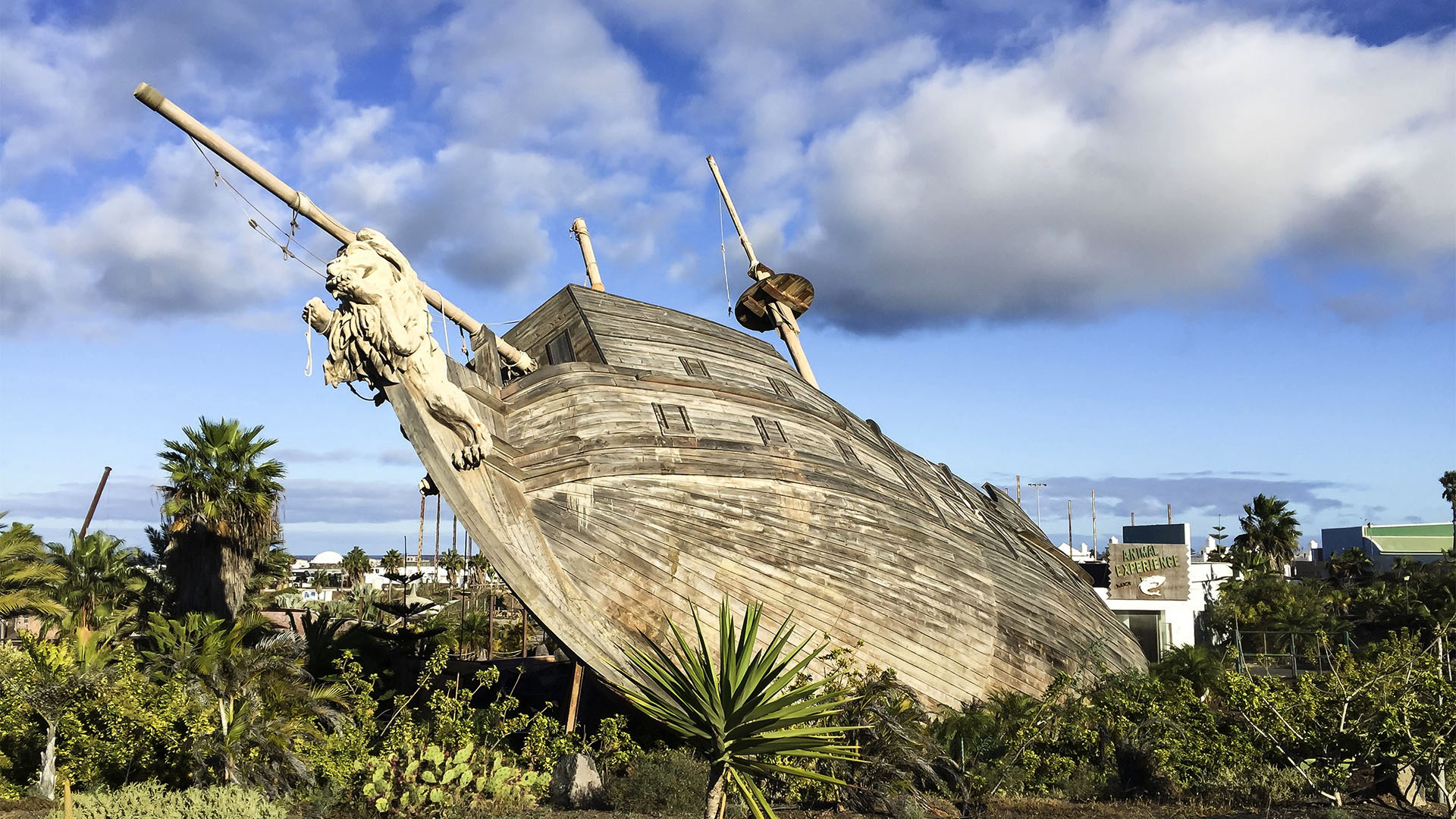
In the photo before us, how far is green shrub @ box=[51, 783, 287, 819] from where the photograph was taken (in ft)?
36.3

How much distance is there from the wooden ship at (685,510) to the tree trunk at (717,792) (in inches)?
107

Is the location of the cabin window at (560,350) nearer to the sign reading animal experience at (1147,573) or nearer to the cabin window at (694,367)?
the cabin window at (694,367)

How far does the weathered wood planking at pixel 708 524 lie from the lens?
13.0 metres

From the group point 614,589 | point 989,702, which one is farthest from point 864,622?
point 614,589

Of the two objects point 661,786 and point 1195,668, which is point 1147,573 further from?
point 661,786

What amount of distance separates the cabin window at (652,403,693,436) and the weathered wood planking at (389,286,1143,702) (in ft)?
0.16

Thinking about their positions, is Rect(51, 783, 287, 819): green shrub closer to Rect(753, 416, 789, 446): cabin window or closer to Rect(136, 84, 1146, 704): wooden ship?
Rect(136, 84, 1146, 704): wooden ship

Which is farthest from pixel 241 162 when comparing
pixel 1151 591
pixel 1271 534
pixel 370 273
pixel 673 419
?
pixel 1271 534

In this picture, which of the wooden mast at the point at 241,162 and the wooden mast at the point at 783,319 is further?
the wooden mast at the point at 783,319

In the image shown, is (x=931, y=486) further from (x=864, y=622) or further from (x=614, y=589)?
(x=614, y=589)

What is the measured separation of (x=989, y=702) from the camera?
48.4ft

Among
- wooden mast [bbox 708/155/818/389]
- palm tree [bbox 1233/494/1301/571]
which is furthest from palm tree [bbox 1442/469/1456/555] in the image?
wooden mast [bbox 708/155/818/389]

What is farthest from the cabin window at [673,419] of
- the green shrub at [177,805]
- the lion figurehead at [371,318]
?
the green shrub at [177,805]

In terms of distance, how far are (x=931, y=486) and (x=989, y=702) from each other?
634 centimetres
